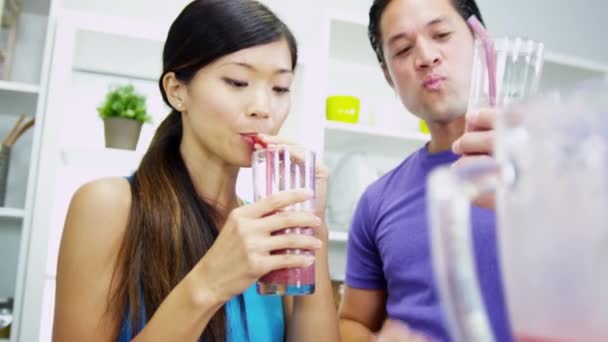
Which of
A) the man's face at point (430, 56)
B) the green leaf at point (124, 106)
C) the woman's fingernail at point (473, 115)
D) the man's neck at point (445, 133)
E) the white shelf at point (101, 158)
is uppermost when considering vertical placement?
the man's face at point (430, 56)

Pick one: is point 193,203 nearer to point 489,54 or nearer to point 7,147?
point 489,54

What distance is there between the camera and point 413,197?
1.11 meters

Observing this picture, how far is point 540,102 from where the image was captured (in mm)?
254

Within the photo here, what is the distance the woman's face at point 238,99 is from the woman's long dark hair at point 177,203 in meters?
0.03

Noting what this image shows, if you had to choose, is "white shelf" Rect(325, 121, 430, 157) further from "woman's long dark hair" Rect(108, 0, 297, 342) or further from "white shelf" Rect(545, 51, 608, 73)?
"woman's long dark hair" Rect(108, 0, 297, 342)

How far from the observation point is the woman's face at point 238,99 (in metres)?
0.95

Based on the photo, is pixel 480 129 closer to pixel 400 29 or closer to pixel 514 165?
pixel 514 165

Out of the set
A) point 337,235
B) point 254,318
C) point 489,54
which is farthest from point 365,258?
point 337,235

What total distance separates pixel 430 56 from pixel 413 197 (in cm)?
30

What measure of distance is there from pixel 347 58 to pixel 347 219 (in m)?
0.86

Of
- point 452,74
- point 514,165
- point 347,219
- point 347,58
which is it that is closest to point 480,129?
point 514,165

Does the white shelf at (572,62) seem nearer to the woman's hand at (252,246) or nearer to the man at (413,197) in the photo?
the man at (413,197)

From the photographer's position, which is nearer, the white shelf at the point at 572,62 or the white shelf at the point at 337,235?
the white shelf at the point at 337,235

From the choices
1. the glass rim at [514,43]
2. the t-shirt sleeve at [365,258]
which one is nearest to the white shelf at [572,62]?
the t-shirt sleeve at [365,258]
